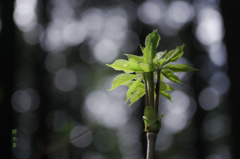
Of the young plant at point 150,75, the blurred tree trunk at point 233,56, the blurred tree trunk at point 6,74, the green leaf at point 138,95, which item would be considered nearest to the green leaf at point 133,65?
the young plant at point 150,75

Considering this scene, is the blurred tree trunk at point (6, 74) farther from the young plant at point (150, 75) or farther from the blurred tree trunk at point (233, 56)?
the blurred tree trunk at point (233, 56)

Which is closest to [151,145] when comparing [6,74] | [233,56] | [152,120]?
[152,120]

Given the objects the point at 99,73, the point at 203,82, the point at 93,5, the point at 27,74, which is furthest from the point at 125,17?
the point at 27,74

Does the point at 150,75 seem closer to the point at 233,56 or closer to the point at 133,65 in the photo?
the point at 133,65

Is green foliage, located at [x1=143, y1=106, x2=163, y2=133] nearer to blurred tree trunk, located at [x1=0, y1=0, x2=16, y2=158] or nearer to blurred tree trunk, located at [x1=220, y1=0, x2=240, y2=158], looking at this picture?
blurred tree trunk, located at [x1=0, y1=0, x2=16, y2=158]

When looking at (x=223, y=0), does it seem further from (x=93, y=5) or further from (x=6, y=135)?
(x=93, y=5)
